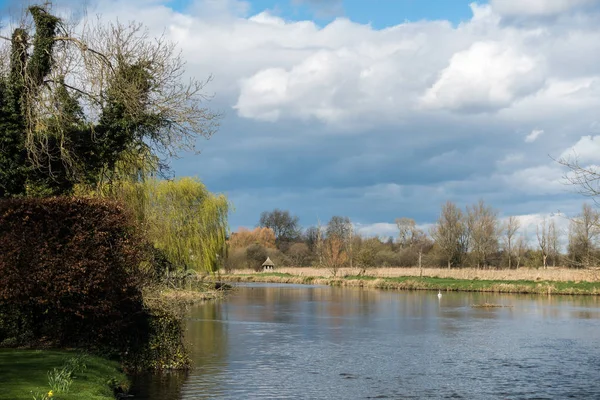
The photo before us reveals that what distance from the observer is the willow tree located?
52750 mm

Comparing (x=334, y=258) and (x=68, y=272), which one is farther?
(x=334, y=258)

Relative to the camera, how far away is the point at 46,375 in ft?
48.1

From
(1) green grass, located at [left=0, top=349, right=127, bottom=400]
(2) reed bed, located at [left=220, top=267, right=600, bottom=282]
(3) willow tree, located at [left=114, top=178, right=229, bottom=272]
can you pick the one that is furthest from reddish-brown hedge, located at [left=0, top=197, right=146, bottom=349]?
(2) reed bed, located at [left=220, top=267, right=600, bottom=282]

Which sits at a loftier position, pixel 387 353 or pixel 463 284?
pixel 463 284

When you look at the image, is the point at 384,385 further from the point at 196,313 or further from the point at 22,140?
the point at 196,313

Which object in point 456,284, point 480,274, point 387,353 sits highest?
point 480,274

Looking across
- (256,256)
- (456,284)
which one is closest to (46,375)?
(456,284)

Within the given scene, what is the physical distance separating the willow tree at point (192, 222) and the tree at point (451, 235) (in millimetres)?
42112

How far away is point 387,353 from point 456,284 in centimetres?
4315

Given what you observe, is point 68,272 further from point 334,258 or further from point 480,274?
point 334,258

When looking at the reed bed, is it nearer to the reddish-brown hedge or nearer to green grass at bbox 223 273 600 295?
green grass at bbox 223 273 600 295

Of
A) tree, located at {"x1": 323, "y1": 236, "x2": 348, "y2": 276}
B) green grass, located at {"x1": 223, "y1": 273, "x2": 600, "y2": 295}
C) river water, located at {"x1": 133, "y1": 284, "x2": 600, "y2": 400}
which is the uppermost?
tree, located at {"x1": 323, "y1": 236, "x2": 348, "y2": 276}

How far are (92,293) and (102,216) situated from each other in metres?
2.10

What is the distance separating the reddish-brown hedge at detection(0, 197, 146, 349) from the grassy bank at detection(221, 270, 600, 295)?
4932 centimetres
